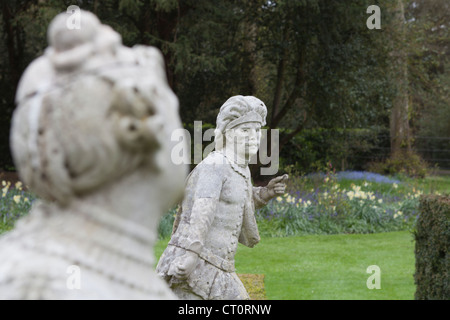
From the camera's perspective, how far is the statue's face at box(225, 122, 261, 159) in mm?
4305

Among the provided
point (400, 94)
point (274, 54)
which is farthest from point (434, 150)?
point (274, 54)

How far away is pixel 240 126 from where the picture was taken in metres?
4.33

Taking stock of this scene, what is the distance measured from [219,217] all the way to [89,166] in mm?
2693

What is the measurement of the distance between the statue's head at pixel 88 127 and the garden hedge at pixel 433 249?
17.9 ft

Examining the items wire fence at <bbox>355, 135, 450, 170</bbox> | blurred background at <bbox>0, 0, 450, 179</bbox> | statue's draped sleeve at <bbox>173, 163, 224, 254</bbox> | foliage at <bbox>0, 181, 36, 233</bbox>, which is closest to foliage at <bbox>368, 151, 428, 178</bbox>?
blurred background at <bbox>0, 0, 450, 179</bbox>

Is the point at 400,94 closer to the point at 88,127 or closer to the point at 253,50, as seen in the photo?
the point at 253,50

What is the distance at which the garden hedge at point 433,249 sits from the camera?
6.43 meters

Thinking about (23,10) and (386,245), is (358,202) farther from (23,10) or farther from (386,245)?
(23,10)

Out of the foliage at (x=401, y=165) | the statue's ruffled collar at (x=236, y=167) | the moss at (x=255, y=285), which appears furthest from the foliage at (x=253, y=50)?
the statue's ruffled collar at (x=236, y=167)

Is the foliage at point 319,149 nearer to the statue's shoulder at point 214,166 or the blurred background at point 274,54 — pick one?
the blurred background at point 274,54

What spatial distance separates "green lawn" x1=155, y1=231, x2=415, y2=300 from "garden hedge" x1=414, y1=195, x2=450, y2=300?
1172 millimetres

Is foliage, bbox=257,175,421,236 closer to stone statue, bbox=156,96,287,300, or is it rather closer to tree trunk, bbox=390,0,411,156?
tree trunk, bbox=390,0,411,156
